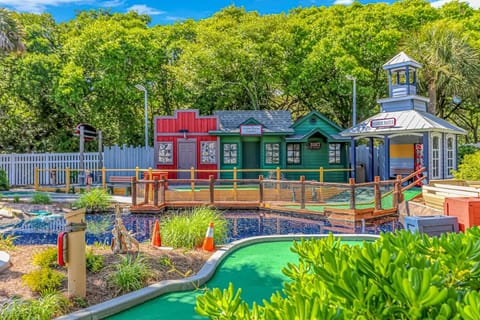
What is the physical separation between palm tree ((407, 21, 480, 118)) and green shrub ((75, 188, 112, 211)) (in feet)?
60.8

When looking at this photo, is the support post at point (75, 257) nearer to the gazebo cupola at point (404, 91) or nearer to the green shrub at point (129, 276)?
the green shrub at point (129, 276)

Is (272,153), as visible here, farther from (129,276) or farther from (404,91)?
(129,276)

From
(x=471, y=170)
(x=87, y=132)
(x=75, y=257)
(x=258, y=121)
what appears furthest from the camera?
(x=258, y=121)

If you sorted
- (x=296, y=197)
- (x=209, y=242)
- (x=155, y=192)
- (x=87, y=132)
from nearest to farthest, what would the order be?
(x=209, y=242)
(x=296, y=197)
(x=155, y=192)
(x=87, y=132)

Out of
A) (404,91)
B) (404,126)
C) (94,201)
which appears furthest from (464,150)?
(94,201)

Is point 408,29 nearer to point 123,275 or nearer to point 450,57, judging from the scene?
point 450,57

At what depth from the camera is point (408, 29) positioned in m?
24.4

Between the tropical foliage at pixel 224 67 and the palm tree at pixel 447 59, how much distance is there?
57mm

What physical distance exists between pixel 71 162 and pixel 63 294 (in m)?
17.6

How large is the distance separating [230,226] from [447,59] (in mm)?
17453

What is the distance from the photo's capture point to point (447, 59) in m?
21.0

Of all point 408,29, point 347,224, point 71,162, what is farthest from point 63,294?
point 408,29

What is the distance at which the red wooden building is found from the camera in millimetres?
20219

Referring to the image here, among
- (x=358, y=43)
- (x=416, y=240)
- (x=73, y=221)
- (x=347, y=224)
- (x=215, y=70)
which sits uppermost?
(x=358, y=43)
